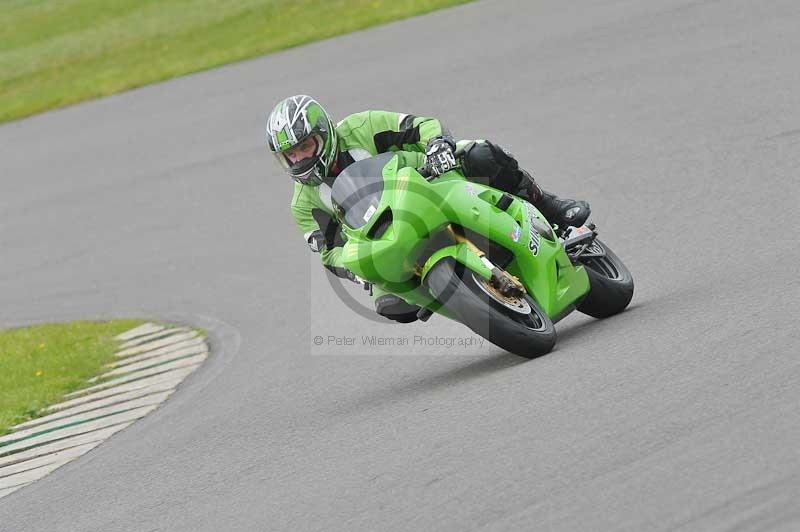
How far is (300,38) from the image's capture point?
19922 millimetres

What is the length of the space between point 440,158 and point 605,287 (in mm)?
1366

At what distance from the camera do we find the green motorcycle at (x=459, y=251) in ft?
22.1

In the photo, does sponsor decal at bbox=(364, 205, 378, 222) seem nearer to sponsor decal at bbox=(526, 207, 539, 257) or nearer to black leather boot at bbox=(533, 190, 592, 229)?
sponsor decal at bbox=(526, 207, 539, 257)

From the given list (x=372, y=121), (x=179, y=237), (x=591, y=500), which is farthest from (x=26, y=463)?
(x=179, y=237)

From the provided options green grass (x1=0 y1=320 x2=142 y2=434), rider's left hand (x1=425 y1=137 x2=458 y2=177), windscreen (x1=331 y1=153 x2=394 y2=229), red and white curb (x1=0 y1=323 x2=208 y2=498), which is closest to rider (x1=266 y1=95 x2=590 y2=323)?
rider's left hand (x1=425 y1=137 x2=458 y2=177)

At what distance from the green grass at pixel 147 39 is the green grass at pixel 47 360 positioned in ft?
25.0

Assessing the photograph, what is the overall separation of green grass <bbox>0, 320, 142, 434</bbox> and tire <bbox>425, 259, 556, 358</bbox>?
3.60 m

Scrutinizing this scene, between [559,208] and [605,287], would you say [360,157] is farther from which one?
[605,287]

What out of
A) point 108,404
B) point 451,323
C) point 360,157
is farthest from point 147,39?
point 360,157

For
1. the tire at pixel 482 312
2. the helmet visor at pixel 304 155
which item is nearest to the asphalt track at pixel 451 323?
the tire at pixel 482 312

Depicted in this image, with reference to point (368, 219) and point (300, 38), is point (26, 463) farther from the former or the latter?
point (300, 38)

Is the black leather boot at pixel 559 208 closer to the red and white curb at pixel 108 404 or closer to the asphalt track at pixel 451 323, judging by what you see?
the asphalt track at pixel 451 323

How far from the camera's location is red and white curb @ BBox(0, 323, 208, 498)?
791 cm

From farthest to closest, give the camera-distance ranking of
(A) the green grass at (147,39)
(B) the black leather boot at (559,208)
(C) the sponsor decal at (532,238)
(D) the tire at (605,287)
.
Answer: (A) the green grass at (147,39), (B) the black leather boot at (559,208), (D) the tire at (605,287), (C) the sponsor decal at (532,238)
